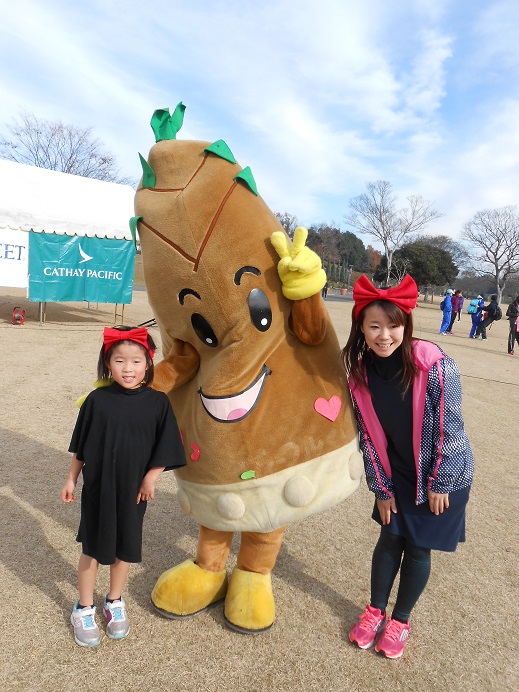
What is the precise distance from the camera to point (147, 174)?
2.29m

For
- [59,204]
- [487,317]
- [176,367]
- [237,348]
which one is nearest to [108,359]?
[176,367]

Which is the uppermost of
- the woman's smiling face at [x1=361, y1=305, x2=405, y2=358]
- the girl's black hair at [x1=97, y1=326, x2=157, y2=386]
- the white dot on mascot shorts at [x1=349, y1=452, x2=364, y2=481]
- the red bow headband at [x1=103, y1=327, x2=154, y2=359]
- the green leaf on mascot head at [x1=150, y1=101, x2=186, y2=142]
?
the green leaf on mascot head at [x1=150, y1=101, x2=186, y2=142]

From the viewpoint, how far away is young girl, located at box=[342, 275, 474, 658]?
6.79ft

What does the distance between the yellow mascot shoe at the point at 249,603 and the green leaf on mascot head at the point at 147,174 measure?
1.86m

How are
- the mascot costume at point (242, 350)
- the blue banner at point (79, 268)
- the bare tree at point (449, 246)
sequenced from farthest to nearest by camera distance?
the bare tree at point (449, 246), the blue banner at point (79, 268), the mascot costume at point (242, 350)

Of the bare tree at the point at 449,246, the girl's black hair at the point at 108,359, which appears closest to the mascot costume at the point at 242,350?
the girl's black hair at the point at 108,359

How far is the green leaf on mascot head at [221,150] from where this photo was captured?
2238 mm

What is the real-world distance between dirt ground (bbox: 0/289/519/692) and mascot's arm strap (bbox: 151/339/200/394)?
3.63 ft

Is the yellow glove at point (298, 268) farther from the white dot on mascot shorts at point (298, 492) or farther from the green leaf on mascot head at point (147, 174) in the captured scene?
the white dot on mascot shorts at point (298, 492)

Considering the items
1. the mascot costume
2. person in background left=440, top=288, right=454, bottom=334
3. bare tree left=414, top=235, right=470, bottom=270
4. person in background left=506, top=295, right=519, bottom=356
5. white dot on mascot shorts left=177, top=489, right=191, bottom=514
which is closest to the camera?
the mascot costume

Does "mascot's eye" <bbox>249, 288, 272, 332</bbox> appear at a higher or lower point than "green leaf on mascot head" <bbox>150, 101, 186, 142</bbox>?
lower

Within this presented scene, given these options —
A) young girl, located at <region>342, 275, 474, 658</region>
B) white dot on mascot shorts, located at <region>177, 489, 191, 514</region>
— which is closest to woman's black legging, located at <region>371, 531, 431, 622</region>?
young girl, located at <region>342, 275, 474, 658</region>

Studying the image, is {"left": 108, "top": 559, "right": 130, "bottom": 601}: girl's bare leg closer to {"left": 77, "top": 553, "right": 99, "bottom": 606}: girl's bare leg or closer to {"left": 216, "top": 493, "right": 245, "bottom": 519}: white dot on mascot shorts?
{"left": 77, "top": 553, "right": 99, "bottom": 606}: girl's bare leg

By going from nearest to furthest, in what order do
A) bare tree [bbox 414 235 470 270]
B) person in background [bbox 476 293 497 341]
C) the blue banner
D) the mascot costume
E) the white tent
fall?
the mascot costume
the white tent
the blue banner
person in background [bbox 476 293 497 341]
bare tree [bbox 414 235 470 270]
